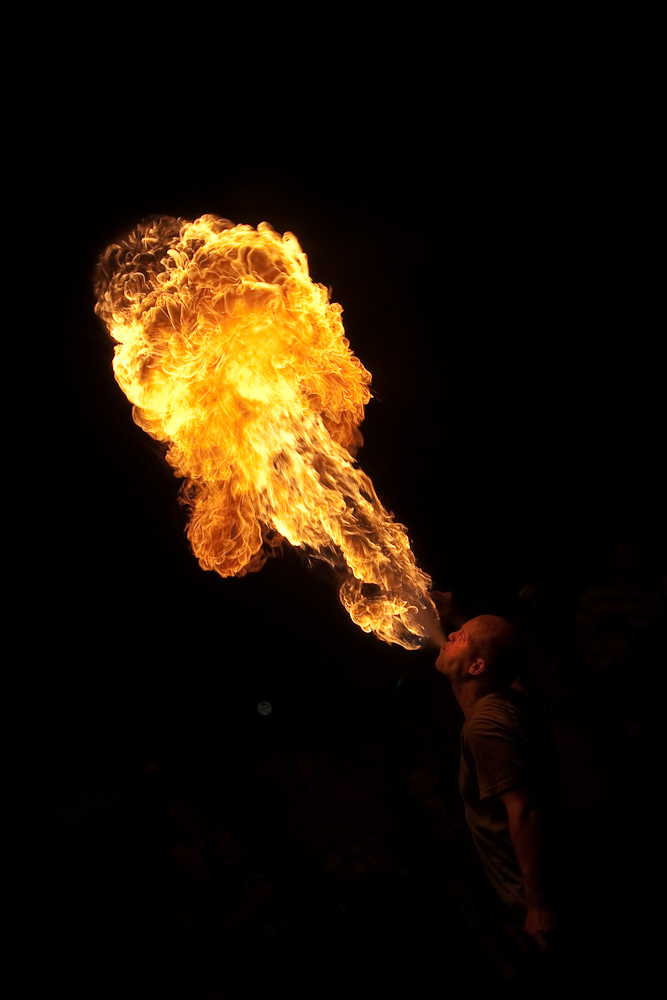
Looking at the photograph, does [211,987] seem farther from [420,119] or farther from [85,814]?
[420,119]

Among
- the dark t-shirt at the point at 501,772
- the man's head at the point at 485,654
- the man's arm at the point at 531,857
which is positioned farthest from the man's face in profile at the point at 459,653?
the man's arm at the point at 531,857

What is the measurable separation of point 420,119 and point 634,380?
3.32 metres

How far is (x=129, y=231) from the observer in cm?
439

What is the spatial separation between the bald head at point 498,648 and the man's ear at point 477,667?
21 mm

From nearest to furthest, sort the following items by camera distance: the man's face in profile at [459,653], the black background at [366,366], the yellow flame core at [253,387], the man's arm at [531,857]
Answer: the man's arm at [531,857], the man's face in profile at [459,653], the yellow flame core at [253,387], the black background at [366,366]

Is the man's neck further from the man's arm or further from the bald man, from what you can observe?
the man's arm

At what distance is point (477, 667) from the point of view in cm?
314

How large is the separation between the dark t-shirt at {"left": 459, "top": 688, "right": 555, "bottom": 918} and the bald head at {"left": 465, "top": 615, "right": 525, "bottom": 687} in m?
0.16

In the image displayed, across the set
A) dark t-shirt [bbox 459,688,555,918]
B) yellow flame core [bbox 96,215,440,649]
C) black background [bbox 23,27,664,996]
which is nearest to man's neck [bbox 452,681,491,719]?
dark t-shirt [bbox 459,688,555,918]

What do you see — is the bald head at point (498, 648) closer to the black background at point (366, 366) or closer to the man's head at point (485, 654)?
the man's head at point (485, 654)

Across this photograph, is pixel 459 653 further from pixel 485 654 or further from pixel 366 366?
pixel 366 366

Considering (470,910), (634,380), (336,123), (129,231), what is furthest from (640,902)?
(336,123)

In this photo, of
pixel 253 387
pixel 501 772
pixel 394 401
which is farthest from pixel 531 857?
pixel 394 401

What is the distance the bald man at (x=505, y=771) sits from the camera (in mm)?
2395
